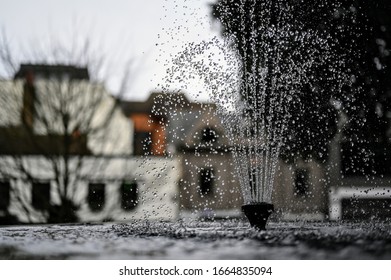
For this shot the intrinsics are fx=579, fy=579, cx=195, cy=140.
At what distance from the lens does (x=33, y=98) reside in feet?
40.4

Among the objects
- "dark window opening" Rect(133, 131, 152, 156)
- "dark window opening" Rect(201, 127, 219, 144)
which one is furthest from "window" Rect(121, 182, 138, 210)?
"dark window opening" Rect(201, 127, 219, 144)

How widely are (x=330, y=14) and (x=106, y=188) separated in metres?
8.38

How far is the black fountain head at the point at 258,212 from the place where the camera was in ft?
14.7

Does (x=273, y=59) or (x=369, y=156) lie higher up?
(x=273, y=59)

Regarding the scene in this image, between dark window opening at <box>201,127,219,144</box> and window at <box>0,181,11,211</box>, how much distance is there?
7.78m

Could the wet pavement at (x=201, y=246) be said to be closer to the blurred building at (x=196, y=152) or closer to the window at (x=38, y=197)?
the window at (x=38, y=197)

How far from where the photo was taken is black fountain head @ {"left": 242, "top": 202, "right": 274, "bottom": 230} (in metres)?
4.48

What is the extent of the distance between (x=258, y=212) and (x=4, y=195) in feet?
33.0

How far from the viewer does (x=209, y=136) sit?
20.8m

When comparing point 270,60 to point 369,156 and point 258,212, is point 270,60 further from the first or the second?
point 258,212

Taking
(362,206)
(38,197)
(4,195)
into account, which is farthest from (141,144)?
(362,206)

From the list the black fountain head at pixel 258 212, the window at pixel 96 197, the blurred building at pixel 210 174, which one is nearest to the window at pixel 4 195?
the window at pixel 96 197
